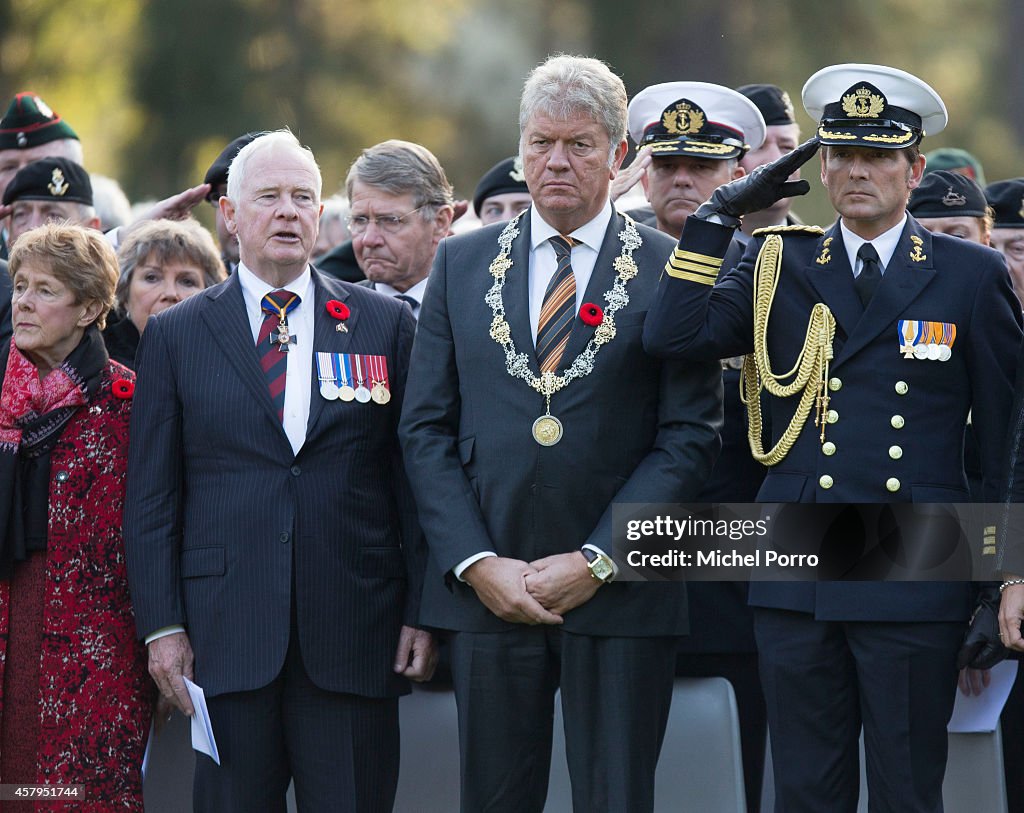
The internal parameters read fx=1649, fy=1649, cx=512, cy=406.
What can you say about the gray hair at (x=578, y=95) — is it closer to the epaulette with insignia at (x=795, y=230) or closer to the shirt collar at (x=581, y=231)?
the shirt collar at (x=581, y=231)

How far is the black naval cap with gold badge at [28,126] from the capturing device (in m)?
7.03

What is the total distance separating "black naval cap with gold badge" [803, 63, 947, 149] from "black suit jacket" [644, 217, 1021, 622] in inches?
10.9

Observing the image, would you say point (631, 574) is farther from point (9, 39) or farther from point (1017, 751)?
point (9, 39)

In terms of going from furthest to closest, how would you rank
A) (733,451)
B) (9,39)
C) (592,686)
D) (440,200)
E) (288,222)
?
(9,39) → (440,200) → (733,451) → (288,222) → (592,686)

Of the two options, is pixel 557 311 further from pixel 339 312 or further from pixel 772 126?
pixel 772 126

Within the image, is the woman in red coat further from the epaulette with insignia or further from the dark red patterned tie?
the epaulette with insignia

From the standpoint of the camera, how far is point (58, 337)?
15.0 ft

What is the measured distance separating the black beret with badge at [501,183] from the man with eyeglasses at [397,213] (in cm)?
94

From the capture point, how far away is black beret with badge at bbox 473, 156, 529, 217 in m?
6.71

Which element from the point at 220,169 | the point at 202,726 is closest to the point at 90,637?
the point at 202,726

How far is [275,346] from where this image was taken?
14.7 ft

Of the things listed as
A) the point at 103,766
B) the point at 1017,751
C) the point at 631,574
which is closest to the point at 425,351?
the point at 631,574

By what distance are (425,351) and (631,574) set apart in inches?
32.0

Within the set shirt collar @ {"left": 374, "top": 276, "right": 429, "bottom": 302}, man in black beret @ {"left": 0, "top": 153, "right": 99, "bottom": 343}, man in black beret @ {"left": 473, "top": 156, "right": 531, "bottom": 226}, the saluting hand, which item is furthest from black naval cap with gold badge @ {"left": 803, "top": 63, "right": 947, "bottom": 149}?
man in black beret @ {"left": 0, "top": 153, "right": 99, "bottom": 343}
